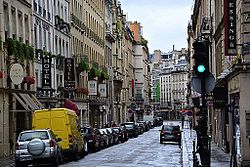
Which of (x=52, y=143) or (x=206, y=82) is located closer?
(x=206, y=82)

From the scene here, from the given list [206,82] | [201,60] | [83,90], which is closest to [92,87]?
[83,90]

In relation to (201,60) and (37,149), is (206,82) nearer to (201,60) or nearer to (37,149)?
(201,60)

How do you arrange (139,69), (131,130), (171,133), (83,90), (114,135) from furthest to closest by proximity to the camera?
1. (139,69)
2. (131,130)
3. (83,90)
4. (114,135)
5. (171,133)

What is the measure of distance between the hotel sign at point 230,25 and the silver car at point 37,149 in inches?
304

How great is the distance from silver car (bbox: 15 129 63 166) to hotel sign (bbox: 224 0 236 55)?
25.3ft

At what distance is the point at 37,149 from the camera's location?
89.6ft

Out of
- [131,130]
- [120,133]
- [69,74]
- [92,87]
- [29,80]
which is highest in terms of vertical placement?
[69,74]

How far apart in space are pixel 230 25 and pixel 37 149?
8.75 m

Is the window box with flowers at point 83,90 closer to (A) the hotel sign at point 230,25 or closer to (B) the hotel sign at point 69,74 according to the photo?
(B) the hotel sign at point 69,74

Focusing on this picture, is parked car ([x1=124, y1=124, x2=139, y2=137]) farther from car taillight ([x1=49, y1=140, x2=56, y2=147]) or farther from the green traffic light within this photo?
the green traffic light

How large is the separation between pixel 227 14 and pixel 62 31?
36448 mm

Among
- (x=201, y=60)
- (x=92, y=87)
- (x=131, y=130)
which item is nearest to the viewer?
(x=201, y=60)

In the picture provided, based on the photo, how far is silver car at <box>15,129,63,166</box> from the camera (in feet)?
89.7

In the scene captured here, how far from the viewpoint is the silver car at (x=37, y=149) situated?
27.3 metres
